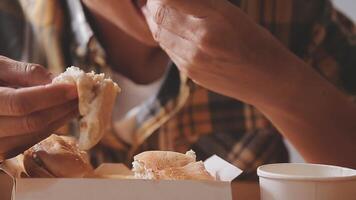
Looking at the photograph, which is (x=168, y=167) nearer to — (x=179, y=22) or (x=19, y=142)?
(x=19, y=142)

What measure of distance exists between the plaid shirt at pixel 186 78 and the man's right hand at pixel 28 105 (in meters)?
0.62

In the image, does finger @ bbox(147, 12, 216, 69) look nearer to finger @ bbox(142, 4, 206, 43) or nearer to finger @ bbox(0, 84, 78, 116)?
finger @ bbox(142, 4, 206, 43)

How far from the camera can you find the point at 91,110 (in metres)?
0.55

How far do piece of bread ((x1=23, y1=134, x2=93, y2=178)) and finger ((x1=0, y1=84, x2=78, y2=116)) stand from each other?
0.14 feet

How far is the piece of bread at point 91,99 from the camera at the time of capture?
53cm

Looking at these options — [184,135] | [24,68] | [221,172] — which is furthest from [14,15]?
[221,172]

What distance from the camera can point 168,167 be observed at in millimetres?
502

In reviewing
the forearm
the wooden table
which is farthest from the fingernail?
the forearm

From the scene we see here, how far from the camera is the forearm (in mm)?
859

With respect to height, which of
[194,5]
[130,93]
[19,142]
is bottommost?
[130,93]

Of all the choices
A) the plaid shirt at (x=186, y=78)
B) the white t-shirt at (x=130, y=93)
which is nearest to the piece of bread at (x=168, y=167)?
the plaid shirt at (x=186, y=78)

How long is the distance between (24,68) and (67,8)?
75 centimetres

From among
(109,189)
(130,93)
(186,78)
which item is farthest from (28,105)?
(130,93)

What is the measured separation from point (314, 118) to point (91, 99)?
0.47 m
